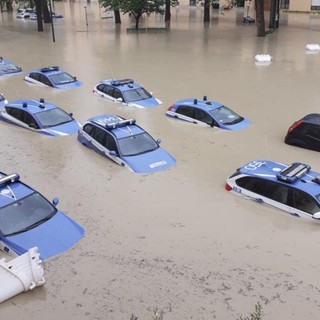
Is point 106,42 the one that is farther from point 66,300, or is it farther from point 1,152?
point 66,300

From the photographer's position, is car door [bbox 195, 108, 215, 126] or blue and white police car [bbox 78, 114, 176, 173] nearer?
blue and white police car [bbox 78, 114, 176, 173]

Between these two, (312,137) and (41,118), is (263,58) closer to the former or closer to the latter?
(312,137)

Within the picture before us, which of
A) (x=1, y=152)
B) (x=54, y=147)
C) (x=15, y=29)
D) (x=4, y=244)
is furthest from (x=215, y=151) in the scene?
(x=15, y=29)

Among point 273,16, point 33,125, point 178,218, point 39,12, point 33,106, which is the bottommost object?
point 178,218

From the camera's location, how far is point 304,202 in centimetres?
1146

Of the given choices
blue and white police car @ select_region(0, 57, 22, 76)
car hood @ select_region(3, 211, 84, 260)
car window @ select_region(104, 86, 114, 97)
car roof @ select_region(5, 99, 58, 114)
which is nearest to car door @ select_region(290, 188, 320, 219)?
car hood @ select_region(3, 211, 84, 260)

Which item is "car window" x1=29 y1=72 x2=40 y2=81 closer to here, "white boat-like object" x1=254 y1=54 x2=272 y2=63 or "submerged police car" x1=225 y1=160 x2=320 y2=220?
"white boat-like object" x1=254 y1=54 x2=272 y2=63

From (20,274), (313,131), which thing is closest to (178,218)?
(20,274)

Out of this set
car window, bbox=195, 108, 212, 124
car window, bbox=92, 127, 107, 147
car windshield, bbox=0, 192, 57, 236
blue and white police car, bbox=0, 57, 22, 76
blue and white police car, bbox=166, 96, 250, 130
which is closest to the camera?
car windshield, bbox=0, 192, 57, 236

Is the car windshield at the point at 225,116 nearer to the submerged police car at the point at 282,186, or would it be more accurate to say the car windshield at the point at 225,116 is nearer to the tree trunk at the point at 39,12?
the submerged police car at the point at 282,186

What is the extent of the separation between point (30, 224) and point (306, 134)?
10.2 metres

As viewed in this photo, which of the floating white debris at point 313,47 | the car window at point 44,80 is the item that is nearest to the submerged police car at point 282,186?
the car window at point 44,80

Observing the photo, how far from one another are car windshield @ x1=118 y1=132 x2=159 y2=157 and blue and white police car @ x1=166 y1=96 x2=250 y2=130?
3695 mm

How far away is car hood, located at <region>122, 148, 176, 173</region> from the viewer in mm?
14460
